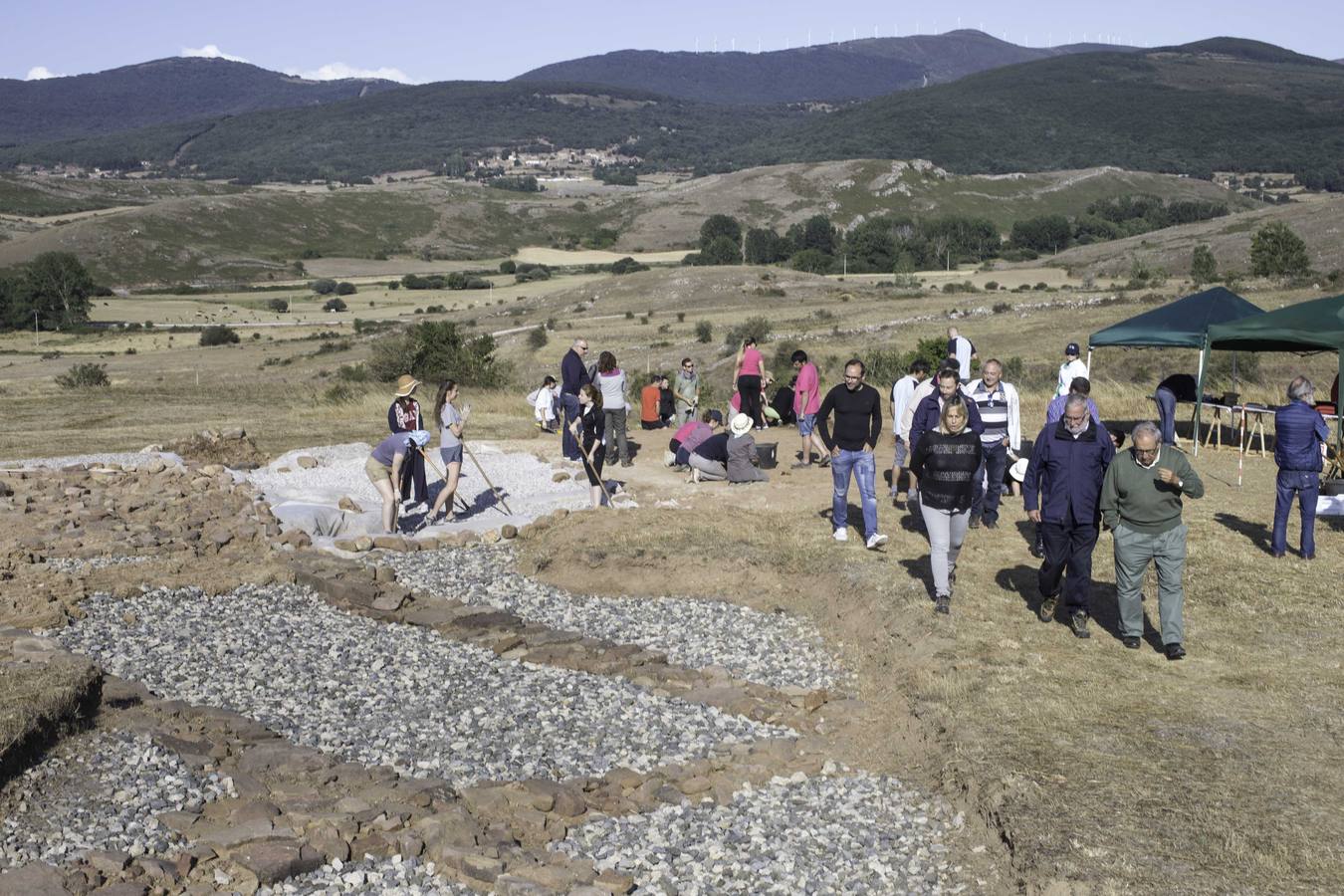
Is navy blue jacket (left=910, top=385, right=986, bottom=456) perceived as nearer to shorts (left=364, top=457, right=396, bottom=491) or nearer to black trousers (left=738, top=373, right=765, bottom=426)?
shorts (left=364, top=457, right=396, bottom=491)

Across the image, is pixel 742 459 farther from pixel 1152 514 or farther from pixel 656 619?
pixel 1152 514

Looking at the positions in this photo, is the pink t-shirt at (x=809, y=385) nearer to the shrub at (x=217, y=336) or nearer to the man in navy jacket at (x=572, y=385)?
the man in navy jacket at (x=572, y=385)

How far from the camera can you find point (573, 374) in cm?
1719

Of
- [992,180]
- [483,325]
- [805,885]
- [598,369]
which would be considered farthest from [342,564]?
[992,180]

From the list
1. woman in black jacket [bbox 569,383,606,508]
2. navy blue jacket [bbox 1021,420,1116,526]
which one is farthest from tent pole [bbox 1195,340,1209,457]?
navy blue jacket [bbox 1021,420,1116,526]

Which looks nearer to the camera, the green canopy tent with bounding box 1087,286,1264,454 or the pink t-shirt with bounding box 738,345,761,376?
the green canopy tent with bounding box 1087,286,1264,454

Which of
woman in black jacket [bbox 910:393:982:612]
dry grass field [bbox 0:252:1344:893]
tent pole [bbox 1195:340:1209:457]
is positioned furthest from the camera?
tent pole [bbox 1195:340:1209:457]

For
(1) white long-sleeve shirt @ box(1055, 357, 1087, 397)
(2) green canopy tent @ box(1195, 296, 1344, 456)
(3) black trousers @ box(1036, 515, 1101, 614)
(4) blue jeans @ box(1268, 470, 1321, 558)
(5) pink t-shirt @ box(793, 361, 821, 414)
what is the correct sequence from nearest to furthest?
(3) black trousers @ box(1036, 515, 1101, 614), (4) blue jeans @ box(1268, 470, 1321, 558), (1) white long-sleeve shirt @ box(1055, 357, 1087, 397), (2) green canopy tent @ box(1195, 296, 1344, 456), (5) pink t-shirt @ box(793, 361, 821, 414)

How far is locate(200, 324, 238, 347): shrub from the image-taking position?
67438 millimetres

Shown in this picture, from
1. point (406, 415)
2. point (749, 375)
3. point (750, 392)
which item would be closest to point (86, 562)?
point (406, 415)

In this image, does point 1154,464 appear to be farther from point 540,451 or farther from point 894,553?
point 540,451

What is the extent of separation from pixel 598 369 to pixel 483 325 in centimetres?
5182

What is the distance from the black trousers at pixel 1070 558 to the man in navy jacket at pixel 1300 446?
3.19m

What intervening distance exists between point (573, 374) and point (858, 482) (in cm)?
521
